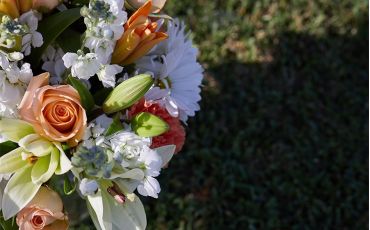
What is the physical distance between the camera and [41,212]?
100 cm

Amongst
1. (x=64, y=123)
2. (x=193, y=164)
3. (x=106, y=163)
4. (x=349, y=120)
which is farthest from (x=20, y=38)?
(x=349, y=120)

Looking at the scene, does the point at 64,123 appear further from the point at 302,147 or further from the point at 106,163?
the point at 302,147

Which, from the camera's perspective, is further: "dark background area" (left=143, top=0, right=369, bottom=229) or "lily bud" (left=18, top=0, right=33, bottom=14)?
"dark background area" (left=143, top=0, right=369, bottom=229)

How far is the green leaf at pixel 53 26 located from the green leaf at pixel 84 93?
0.08 meters

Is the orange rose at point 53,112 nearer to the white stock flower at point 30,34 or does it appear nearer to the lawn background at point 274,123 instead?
the white stock flower at point 30,34

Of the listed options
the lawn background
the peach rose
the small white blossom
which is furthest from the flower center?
the lawn background

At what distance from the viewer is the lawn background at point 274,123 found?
6.10 feet

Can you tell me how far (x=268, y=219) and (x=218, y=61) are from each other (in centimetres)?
55

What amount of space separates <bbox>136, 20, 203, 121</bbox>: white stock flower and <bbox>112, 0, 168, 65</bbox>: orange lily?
84 millimetres

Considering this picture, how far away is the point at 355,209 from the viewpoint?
189 cm

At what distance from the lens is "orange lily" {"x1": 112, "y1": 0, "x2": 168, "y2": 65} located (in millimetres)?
1010

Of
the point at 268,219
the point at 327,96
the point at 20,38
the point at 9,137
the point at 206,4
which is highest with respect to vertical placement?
the point at 20,38

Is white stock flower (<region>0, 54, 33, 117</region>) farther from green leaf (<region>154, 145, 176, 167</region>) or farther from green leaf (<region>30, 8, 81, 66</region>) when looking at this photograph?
green leaf (<region>154, 145, 176, 167</region>)

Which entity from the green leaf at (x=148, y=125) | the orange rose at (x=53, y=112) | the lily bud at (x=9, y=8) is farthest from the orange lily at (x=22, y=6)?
the green leaf at (x=148, y=125)
